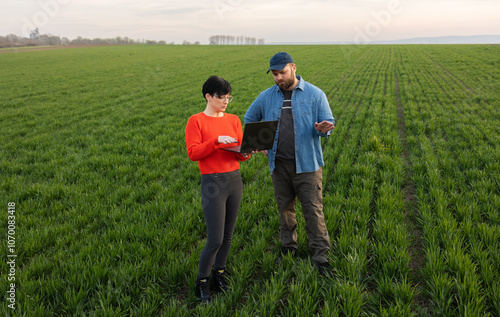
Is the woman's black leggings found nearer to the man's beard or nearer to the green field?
the green field

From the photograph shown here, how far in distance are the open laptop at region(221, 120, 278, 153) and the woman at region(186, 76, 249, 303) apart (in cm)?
10

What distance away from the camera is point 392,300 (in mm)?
2508

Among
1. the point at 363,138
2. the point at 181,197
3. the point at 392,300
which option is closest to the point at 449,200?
the point at 392,300

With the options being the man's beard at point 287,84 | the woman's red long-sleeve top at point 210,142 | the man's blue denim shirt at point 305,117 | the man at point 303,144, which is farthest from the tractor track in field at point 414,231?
the man's beard at point 287,84

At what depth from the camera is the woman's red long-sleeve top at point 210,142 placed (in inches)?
92.7

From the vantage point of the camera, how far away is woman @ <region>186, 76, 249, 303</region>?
2.41 metres

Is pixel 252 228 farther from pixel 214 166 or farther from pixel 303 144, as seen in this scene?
pixel 214 166

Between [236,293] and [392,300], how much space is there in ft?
4.77

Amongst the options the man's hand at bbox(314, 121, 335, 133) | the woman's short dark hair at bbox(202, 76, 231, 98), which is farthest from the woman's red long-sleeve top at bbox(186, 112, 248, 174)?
the man's hand at bbox(314, 121, 335, 133)

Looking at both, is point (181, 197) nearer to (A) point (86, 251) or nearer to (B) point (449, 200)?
(A) point (86, 251)

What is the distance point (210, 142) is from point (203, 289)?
1.42 metres

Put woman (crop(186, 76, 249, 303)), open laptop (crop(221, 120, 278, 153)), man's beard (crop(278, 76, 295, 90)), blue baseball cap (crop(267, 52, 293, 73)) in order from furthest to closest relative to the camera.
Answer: man's beard (crop(278, 76, 295, 90))
blue baseball cap (crop(267, 52, 293, 73))
woman (crop(186, 76, 249, 303))
open laptop (crop(221, 120, 278, 153))

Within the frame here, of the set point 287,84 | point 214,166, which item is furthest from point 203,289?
point 287,84

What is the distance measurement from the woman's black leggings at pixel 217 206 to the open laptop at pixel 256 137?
0.32m
